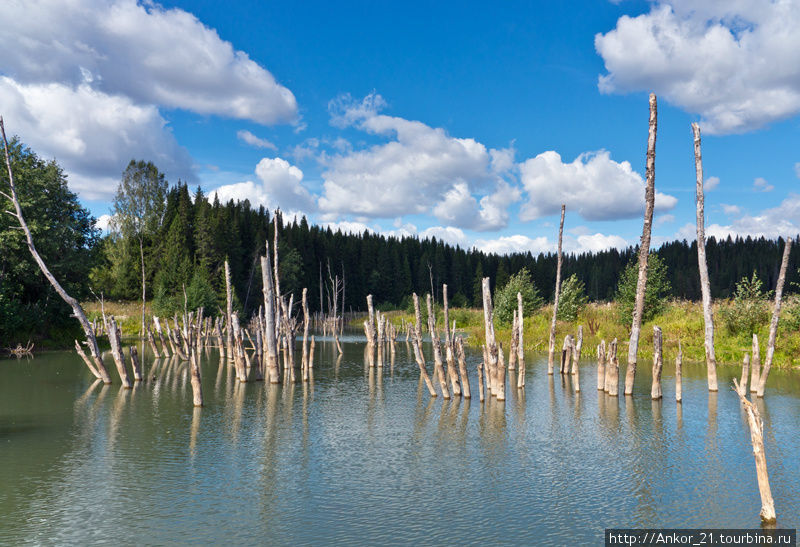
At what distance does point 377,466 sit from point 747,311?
2673 cm

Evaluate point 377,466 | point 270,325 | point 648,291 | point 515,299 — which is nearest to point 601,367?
point 377,466

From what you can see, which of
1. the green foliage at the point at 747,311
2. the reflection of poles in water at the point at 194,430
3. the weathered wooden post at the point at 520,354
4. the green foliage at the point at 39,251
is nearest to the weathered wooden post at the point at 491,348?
the weathered wooden post at the point at 520,354

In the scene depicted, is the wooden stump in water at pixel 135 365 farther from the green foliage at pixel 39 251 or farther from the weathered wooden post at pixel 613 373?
the weathered wooden post at pixel 613 373

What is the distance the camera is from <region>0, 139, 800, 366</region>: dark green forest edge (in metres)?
34.6

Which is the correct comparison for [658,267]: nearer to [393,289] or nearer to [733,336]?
[733,336]

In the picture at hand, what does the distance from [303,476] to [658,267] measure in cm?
3154

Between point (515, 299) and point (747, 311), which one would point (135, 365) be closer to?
point (515, 299)

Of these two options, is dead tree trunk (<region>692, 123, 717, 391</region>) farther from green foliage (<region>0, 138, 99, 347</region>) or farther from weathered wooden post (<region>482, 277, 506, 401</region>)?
green foliage (<region>0, 138, 99, 347</region>)

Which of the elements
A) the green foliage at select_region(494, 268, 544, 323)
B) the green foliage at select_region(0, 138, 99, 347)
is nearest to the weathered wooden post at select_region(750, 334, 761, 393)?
the green foliage at select_region(494, 268, 544, 323)

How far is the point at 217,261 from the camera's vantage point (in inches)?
2657

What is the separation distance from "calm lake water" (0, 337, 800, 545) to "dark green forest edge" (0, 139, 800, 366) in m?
13.6

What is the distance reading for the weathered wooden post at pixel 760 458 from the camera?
9.05 m

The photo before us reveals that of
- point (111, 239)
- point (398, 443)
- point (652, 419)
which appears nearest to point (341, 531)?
point (398, 443)

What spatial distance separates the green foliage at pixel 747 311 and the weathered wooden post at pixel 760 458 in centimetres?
2470
